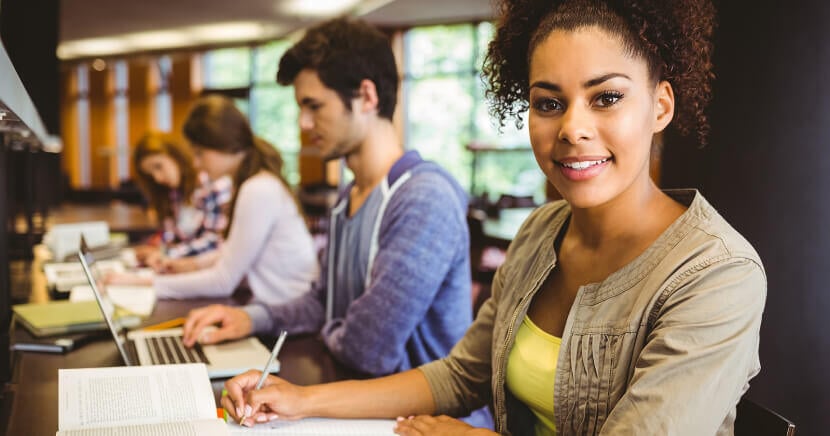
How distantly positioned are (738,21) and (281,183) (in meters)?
1.72

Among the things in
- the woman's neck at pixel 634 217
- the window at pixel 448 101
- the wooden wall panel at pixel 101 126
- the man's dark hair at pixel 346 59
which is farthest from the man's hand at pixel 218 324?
the wooden wall panel at pixel 101 126

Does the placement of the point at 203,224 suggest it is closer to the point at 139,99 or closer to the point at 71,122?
the point at 139,99

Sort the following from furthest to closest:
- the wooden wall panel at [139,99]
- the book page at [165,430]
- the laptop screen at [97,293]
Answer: the wooden wall panel at [139,99] < the laptop screen at [97,293] < the book page at [165,430]

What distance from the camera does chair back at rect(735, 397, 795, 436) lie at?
38.7 inches

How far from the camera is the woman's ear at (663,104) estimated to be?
1.14 m

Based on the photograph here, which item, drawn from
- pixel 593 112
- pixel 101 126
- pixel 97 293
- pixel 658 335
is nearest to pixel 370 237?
pixel 97 293

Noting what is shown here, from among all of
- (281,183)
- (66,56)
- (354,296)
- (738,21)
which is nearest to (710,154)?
(738,21)

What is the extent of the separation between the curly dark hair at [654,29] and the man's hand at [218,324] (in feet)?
3.28

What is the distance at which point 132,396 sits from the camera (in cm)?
117

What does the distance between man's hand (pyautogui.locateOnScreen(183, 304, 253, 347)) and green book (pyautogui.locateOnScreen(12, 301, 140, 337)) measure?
345mm

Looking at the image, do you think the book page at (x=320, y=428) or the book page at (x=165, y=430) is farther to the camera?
the book page at (x=320, y=428)

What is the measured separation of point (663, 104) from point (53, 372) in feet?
4.57

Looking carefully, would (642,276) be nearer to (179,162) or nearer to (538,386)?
(538,386)

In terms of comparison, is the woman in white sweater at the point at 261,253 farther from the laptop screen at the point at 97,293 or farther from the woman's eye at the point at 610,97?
the woman's eye at the point at 610,97
